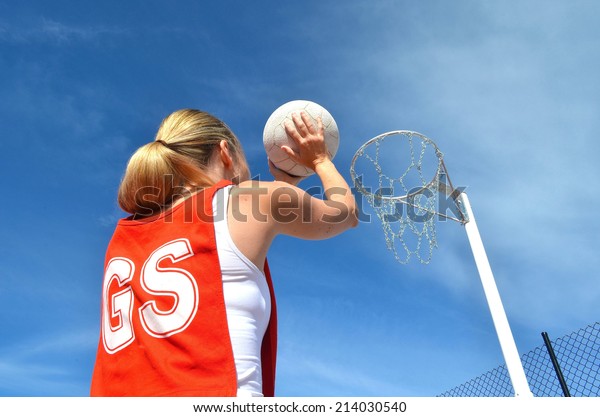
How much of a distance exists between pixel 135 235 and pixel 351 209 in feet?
2.46

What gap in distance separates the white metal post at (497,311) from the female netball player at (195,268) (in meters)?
5.46

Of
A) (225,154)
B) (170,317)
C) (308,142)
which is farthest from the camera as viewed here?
(308,142)

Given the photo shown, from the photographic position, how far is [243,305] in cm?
157

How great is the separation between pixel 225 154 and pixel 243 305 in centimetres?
69

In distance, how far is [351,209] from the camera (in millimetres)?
1872

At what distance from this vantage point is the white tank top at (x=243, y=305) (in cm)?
150

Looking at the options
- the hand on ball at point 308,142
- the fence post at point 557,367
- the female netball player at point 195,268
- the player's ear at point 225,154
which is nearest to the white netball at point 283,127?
the hand on ball at point 308,142

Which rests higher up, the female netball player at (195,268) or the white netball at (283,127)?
the white netball at (283,127)

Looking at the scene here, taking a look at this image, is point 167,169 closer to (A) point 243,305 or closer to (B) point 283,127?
(A) point 243,305

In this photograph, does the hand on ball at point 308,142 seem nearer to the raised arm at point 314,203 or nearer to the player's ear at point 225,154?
the raised arm at point 314,203

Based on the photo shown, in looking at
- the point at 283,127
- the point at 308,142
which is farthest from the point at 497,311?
the point at 308,142

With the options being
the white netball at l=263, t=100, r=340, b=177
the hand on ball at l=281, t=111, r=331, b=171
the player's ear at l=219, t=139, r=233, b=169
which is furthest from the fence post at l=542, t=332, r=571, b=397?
the player's ear at l=219, t=139, r=233, b=169

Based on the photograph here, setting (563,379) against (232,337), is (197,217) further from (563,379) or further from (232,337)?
(563,379)
